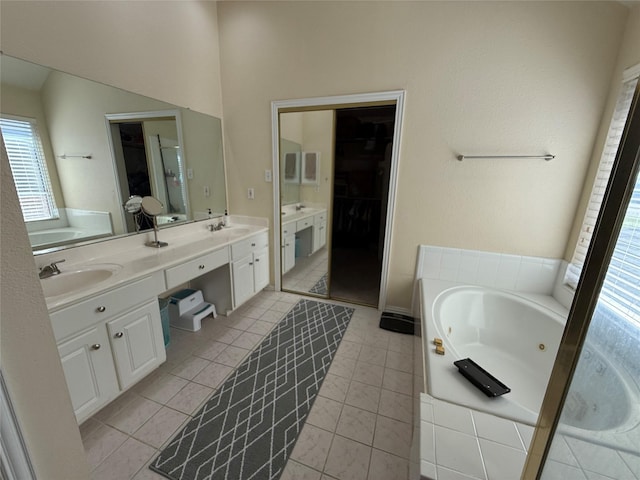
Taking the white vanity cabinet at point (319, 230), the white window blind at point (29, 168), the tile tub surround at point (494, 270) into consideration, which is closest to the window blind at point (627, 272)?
the tile tub surround at point (494, 270)

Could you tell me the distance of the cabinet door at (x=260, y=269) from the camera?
2693mm

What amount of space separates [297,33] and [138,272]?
2358 millimetres

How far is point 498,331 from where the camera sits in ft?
6.70

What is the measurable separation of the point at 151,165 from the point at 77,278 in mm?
995

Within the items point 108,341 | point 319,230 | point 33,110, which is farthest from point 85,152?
point 319,230

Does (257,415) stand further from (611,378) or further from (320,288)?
(320,288)

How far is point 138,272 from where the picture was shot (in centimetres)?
152

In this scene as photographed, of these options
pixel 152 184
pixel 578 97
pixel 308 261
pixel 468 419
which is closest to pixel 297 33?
pixel 152 184

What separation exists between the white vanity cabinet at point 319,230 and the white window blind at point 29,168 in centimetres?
277

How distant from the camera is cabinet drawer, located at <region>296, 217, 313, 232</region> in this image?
344 cm

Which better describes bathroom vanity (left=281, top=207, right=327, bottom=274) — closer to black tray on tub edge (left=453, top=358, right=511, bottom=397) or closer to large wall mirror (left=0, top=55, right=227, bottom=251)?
large wall mirror (left=0, top=55, right=227, bottom=251)

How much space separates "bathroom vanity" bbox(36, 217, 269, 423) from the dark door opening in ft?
4.23

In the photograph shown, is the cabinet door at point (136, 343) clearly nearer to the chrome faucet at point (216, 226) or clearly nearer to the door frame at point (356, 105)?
the chrome faucet at point (216, 226)

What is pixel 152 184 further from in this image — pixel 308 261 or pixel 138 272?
pixel 308 261
